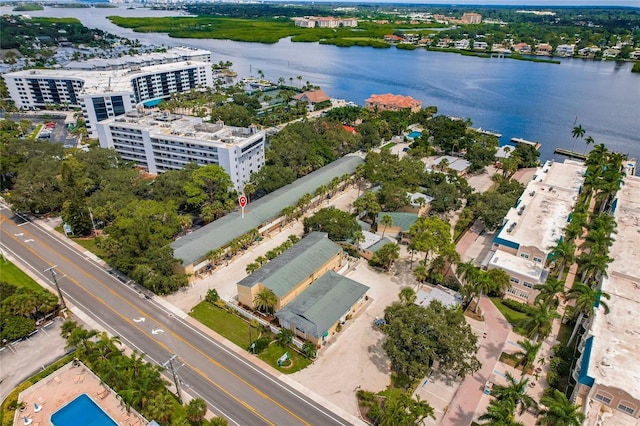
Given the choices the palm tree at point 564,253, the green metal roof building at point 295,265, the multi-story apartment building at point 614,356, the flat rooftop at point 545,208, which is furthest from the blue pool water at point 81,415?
the flat rooftop at point 545,208

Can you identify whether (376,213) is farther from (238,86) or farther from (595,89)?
(595,89)

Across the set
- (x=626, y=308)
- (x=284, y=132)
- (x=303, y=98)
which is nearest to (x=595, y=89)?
(x=303, y=98)

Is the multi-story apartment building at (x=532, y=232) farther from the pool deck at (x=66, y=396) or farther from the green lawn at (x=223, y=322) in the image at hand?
the pool deck at (x=66, y=396)

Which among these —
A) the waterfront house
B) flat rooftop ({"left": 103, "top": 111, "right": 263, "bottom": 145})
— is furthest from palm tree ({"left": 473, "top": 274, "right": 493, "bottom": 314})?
the waterfront house

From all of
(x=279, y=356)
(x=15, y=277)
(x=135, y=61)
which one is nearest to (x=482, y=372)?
(x=279, y=356)

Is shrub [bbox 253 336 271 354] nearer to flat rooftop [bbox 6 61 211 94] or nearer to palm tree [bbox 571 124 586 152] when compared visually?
flat rooftop [bbox 6 61 211 94]
